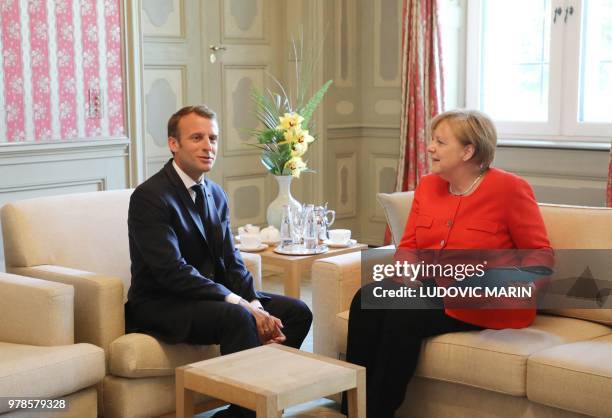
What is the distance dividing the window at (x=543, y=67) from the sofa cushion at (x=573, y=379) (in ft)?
8.96

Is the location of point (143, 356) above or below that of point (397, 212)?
below

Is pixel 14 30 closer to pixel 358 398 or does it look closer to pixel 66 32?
pixel 66 32

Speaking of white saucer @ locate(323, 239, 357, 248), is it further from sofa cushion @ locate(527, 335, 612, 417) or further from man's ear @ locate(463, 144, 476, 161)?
sofa cushion @ locate(527, 335, 612, 417)

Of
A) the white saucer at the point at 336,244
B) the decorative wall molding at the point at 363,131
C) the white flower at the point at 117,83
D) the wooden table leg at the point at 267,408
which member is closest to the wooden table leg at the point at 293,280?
the white saucer at the point at 336,244

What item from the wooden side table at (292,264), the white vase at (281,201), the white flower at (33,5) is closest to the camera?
the wooden side table at (292,264)

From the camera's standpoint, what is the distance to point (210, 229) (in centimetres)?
318

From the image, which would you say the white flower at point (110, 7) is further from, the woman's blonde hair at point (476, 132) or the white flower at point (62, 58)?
the woman's blonde hair at point (476, 132)

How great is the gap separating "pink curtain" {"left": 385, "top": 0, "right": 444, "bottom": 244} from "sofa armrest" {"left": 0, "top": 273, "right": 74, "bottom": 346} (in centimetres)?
316

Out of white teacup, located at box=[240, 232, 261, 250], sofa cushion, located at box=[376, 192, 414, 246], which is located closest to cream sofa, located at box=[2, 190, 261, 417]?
white teacup, located at box=[240, 232, 261, 250]

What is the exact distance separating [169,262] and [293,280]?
740mm

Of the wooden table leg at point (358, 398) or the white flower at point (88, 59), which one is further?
the white flower at point (88, 59)

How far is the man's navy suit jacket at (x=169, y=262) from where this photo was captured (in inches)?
116

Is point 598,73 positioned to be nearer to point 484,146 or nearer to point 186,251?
point 484,146

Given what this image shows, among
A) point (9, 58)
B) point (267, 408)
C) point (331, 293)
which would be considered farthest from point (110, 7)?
point (267, 408)
